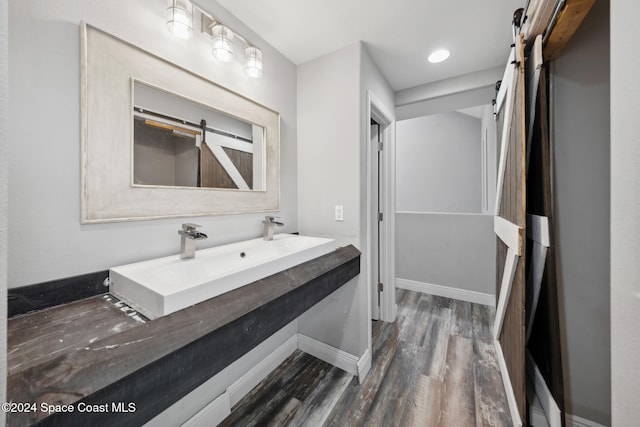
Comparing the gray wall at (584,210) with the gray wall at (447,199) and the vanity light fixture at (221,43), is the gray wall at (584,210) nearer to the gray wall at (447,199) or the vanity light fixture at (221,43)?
the gray wall at (447,199)

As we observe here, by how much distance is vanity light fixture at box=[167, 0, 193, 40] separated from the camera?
116 cm

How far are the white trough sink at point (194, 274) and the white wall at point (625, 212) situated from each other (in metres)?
1.14

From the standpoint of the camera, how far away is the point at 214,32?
1371mm

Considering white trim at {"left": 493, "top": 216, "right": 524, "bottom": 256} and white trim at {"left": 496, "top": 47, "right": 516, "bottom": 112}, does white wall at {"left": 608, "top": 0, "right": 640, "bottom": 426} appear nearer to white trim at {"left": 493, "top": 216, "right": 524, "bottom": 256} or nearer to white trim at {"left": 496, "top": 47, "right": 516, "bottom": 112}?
white trim at {"left": 493, "top": 216, "right": 524, "bottom": 256}

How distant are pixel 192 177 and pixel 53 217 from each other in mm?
565

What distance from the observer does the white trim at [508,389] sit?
4.31ft

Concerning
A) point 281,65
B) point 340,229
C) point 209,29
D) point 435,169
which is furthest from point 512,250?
point 435,169

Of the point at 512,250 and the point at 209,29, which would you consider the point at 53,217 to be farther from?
the point at 512,250

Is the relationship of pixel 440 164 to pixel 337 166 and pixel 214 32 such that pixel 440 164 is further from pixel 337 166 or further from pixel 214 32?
pixel 214 32

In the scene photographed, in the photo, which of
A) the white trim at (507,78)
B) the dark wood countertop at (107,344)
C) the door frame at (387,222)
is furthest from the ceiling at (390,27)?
the dark wood countertop at (107,344)

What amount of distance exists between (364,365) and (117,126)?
205 cm

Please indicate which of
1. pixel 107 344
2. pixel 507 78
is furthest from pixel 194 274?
pixel 507 78

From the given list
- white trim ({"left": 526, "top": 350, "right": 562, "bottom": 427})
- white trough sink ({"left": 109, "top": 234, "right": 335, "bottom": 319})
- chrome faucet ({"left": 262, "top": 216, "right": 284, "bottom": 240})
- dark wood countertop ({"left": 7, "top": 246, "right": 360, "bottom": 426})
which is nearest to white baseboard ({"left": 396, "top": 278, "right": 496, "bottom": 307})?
white trim ({"left": 526, "top": 350, "right": 562, "bottom": 427})

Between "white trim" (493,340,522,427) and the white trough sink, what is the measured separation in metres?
1.35
